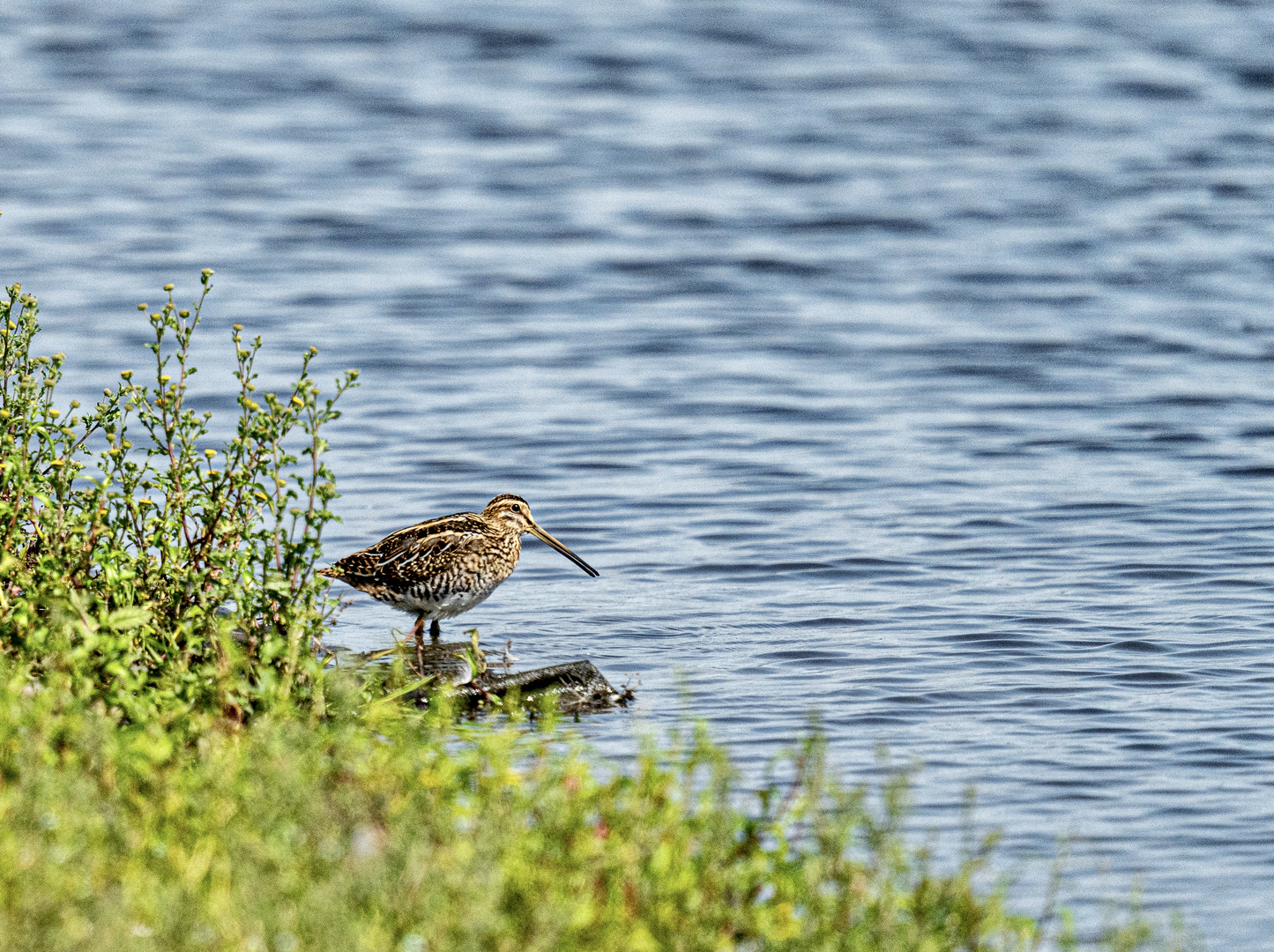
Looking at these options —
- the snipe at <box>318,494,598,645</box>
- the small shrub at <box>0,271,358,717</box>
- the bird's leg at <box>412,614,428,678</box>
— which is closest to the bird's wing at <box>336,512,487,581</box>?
the snipe at <box>318,494,598,645</box>

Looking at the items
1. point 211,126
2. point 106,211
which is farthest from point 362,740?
point 211,126

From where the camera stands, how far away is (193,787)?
6680 millimetres

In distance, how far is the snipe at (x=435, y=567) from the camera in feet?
37.8

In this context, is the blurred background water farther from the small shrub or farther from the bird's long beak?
the small shrub

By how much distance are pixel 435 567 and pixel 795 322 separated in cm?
1089

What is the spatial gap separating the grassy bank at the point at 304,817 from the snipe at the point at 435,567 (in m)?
2.82

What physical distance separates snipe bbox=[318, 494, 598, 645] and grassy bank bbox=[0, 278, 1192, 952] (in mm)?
2818

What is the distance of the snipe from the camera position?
37.8 ft

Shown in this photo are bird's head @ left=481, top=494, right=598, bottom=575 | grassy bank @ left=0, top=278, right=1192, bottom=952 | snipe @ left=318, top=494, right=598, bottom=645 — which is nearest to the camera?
grassy bank @ left=0, top=278, right=1192, bottom=952

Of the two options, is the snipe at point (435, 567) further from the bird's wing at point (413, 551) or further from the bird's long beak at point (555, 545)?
the bird's long beak at point (555, 545)

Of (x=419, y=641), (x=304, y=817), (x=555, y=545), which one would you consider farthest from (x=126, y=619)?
(x=555, y=545)

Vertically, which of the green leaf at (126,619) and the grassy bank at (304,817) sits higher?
the green leaf at (126,619)

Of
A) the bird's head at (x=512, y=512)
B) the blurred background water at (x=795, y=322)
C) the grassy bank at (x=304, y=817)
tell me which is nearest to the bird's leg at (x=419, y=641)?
the blurred background water at (x=795, y=322)

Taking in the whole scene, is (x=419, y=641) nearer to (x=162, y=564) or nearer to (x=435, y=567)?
(x=435, y=567)
